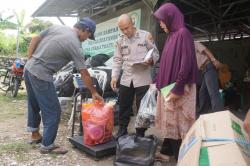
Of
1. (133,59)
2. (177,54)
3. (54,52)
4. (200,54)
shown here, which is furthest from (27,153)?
(200,54)

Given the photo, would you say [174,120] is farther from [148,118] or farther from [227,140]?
[227,140]

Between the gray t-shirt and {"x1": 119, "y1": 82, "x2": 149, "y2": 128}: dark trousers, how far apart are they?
802 mm

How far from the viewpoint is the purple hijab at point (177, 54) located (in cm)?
332

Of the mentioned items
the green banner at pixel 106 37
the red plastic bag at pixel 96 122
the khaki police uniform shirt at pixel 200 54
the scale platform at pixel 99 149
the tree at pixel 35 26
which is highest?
the tree at pixel 35 26

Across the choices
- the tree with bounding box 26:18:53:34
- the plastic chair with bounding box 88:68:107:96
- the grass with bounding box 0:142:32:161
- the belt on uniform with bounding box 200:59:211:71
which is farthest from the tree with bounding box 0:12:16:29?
the belt on uniform with bounding box 200:59:211:71

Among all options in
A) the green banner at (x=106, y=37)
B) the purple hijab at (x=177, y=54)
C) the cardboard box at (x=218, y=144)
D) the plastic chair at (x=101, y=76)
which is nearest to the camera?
the cardboard box at (x=218, y=144)

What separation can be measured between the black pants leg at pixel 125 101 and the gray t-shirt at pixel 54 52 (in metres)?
0.80

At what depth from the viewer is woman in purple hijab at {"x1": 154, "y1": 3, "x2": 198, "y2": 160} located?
3338 millimetres

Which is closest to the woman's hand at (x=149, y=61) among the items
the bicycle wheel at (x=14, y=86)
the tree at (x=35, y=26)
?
the bicycle wheel at (x=14, y=86)

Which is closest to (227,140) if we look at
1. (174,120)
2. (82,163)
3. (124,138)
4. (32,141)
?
(174,120)

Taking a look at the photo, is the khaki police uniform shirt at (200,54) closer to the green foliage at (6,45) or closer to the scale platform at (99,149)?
the scale platform at (99,149)

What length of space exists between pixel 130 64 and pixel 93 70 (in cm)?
195

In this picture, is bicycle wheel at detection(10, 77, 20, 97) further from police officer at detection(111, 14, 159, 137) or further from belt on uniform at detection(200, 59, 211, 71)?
belt on uniform at detection(200, 59, 211, 71)

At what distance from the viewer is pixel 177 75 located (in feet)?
11.2
